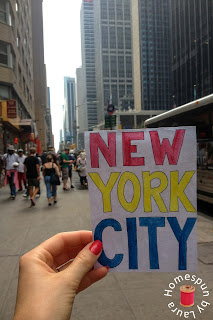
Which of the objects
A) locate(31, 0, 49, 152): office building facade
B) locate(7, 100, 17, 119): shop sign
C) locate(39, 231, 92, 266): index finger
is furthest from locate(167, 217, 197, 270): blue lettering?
locate(31, 0, 49, 152): office building facade

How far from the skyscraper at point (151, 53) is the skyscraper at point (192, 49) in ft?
164

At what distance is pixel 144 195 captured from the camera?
1.49 m

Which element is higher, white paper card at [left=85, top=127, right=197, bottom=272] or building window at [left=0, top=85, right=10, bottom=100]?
building window at [left=0, top=85, right=10, bottom=100]

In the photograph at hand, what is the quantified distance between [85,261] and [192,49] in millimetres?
64093

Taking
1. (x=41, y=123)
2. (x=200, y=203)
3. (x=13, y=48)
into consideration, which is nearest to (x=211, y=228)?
(x=200, y=203)

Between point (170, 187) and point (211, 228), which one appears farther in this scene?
point (211, 228)

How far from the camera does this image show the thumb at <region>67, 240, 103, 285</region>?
1361 mm

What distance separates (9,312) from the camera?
3.54 metres

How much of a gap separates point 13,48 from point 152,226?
94.8 ft

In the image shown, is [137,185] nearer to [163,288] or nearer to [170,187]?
[170,187]

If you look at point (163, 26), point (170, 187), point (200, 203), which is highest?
point (163, 26)

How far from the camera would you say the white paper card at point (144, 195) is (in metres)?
1.46

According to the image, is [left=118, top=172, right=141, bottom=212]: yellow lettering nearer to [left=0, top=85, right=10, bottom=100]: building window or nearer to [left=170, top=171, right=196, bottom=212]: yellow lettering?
[left=170, top=171, right=196, bottom=212]: yellow lettering

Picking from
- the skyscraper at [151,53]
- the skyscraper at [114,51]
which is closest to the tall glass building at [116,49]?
the skyscraper at [114,51]
